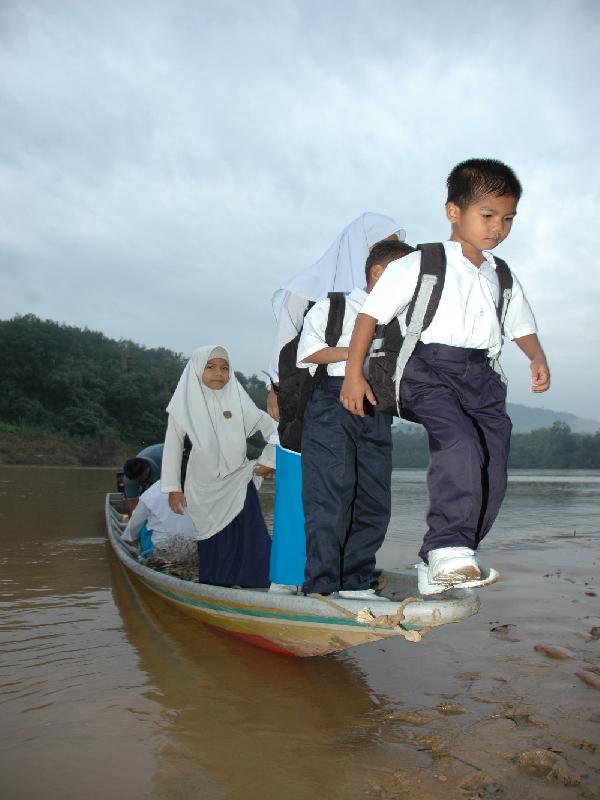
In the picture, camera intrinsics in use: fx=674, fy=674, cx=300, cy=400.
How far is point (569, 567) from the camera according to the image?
6051mm

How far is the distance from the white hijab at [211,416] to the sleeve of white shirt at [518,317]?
2221 mm

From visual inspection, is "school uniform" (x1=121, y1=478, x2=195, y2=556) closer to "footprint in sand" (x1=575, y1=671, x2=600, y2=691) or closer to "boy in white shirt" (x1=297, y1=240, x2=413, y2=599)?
"boy in white shirt" (x1=297, y1=240, x2=413, y2=599)

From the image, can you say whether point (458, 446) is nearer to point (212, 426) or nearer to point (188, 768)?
point (188, 768)

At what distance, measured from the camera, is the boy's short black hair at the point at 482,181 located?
228cm

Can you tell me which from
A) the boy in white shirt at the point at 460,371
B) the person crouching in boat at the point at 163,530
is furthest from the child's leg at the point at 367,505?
the person crouching in boat at the point at 163,530

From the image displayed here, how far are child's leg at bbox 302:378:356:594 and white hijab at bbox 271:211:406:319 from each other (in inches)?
19.5

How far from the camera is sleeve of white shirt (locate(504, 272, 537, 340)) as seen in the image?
101 inches

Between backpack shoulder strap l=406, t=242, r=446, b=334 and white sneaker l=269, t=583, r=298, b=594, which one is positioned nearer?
backpack shoulder strap l=406, t=242, r=446, b=334

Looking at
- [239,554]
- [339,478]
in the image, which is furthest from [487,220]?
[239,554]

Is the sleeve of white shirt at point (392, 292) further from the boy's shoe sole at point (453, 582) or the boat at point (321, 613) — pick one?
the boat at point (321, 613)

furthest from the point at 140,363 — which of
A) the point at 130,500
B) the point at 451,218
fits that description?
the point at 451,218

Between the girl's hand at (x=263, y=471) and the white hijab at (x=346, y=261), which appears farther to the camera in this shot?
the girl's hand at (x=263, y=471)

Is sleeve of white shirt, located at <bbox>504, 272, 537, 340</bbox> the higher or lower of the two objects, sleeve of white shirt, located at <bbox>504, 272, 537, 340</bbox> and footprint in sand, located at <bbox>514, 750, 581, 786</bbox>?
the higher

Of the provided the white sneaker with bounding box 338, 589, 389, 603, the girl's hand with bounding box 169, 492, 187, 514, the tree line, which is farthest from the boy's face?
the tree line
